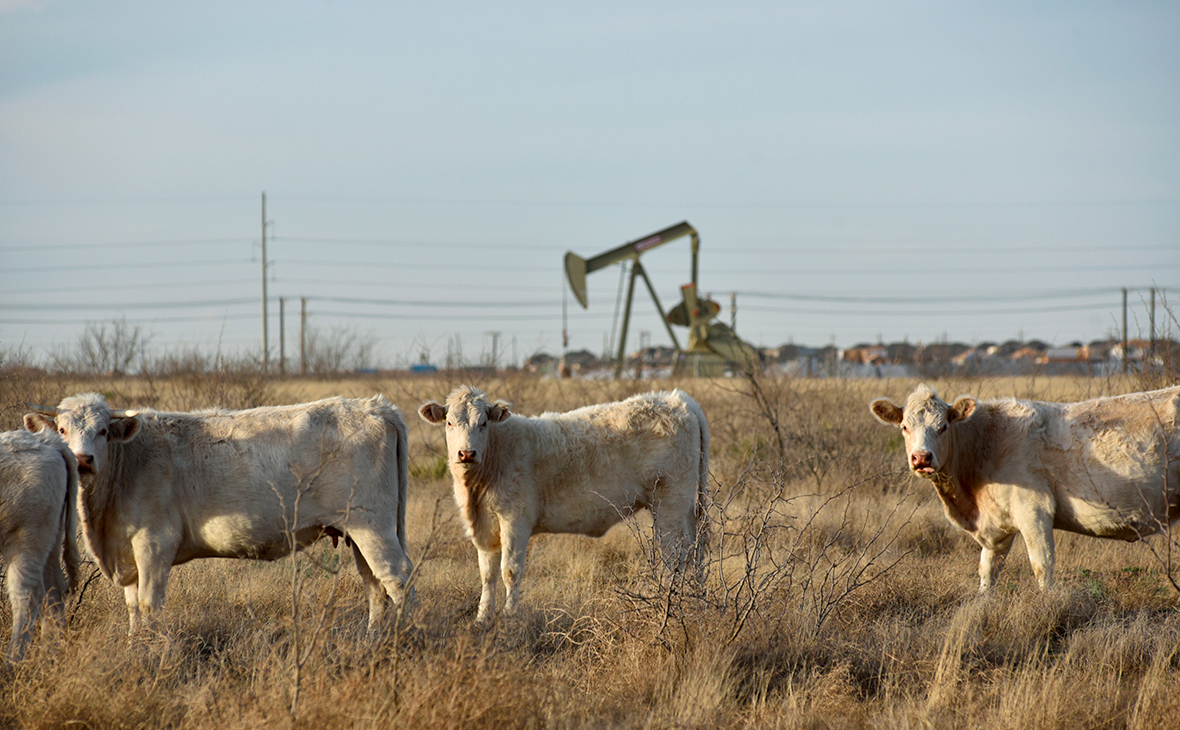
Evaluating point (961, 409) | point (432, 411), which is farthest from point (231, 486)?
point (961, 409)

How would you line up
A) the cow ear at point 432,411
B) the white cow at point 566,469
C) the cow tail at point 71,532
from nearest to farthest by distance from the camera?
the cow tail at point 71,532
the white cow at point 566,469
the cow ear at point 432,411

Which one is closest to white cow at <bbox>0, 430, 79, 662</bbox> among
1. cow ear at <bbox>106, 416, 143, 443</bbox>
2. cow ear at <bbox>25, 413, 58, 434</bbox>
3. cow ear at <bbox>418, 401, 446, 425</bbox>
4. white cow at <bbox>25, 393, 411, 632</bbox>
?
white cow at <bbox>25, 393, 411, 632</bbox>

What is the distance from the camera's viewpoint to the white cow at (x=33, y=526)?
18.6ft

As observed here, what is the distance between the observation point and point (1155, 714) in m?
4.83

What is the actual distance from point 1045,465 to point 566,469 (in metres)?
4.01

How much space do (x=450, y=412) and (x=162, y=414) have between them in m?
2.22

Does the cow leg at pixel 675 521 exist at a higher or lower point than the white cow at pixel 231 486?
lower

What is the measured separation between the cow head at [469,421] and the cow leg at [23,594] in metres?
2.95

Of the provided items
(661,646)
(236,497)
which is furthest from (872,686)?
(236,497)

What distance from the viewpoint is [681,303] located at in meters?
31.7

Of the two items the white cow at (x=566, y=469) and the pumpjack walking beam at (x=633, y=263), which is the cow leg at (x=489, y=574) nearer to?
the white cow at (x=566, y=469)

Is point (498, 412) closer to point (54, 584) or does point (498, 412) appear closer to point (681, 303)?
point (54, 584)

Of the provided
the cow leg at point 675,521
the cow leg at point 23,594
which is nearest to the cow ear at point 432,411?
the cow leg at point 675,521

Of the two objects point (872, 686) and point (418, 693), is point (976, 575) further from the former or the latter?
point (418, 693)
